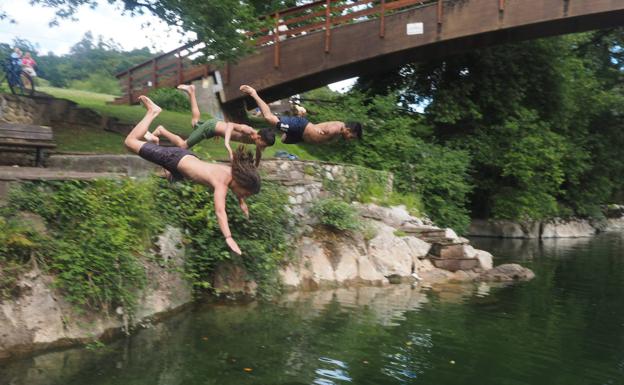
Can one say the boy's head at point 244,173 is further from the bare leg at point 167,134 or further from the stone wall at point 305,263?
the stone wall at point 305,263

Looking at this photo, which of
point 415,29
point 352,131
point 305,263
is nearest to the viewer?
point 352,131

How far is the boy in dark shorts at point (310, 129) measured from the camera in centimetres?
845

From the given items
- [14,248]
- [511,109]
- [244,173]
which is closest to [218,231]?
[244,173]

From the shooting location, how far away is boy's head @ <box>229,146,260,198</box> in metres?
7.40

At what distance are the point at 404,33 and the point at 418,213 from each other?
6.60 metres

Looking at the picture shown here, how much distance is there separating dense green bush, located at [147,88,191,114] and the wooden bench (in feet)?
41.2

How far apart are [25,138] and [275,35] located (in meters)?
12.2

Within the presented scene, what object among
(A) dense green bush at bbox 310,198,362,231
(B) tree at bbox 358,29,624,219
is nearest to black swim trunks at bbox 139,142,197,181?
(A) dense green bush at bbox 310,198,362,231

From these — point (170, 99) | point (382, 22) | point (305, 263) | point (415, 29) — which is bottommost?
point (305, 263)

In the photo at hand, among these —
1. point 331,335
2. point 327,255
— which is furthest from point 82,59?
point 331,335

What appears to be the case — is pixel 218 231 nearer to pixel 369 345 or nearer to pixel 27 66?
pixel 369 345

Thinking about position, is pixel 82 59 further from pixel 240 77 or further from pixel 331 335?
pixel 331 335

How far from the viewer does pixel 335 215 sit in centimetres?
1281

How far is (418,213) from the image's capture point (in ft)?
55.2
